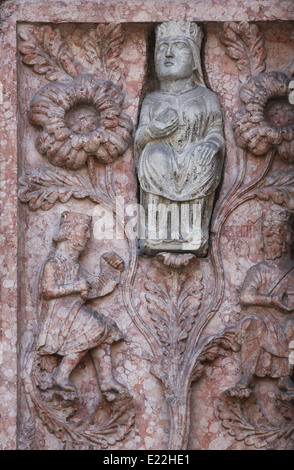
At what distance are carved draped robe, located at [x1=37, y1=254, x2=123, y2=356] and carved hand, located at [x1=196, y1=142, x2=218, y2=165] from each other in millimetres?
1062

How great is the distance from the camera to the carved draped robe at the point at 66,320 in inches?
374

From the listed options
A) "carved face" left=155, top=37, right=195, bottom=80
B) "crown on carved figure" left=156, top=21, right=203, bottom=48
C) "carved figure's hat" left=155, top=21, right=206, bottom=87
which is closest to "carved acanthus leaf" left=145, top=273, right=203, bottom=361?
"carved face" left=155, top=37, right=195, bottom=80

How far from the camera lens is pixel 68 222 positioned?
9688mm

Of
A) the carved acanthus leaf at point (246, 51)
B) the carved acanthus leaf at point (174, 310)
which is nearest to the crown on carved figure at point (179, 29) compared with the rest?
the carved acanthus leaf at point (246, 51)

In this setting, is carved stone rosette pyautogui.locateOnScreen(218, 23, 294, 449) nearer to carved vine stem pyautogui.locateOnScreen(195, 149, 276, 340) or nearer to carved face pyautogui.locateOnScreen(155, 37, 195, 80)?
carved vine stem pyautogui.locateOnScreen(195, 149, 276, 340)

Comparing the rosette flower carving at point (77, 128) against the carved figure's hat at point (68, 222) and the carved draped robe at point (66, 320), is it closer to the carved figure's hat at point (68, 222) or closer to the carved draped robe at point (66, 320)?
the carved figure's hat at point (68, 222)

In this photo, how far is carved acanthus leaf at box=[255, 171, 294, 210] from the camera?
9781 mm

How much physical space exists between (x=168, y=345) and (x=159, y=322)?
0.54 feet

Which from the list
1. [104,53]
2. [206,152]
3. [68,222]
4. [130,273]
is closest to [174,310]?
A: [130,273]

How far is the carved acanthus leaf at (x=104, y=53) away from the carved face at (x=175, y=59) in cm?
31

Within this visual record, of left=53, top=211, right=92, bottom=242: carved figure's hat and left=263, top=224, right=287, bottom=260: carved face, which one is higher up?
left=53, top=211, right=92, bottom=242: carved figure's hat

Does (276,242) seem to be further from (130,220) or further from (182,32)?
(182,32)
